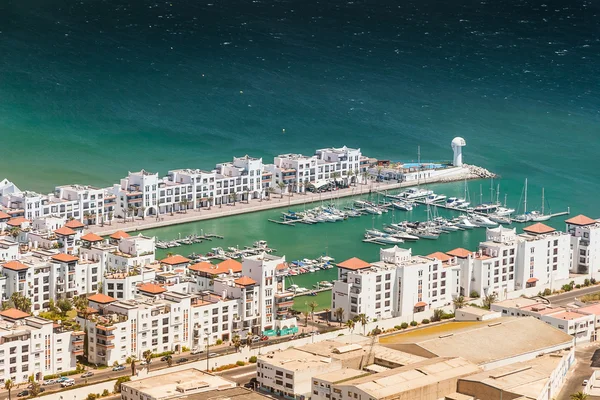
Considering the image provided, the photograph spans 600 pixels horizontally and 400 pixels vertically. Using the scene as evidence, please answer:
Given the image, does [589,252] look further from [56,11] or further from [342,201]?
[56,11]

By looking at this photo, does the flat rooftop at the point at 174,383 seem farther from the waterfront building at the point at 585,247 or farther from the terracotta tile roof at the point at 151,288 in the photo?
the waterfront building at the point at 585,247

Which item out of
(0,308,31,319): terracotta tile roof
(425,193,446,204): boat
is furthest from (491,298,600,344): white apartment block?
(425,193,446,204): boat

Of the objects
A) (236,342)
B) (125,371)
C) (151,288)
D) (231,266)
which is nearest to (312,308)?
(231,266)

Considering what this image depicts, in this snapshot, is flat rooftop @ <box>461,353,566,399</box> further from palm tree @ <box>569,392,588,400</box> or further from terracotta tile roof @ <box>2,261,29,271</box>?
terracotta tile roof @ <box>2,261,29,271</box>

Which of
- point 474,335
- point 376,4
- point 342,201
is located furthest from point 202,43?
point 474,335

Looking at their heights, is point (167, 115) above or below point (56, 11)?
below
